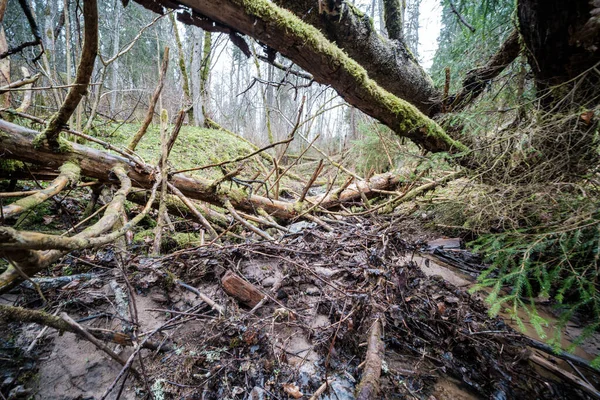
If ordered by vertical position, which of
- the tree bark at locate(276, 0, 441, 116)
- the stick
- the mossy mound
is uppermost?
the tree bark at locate(276, 0, 441, 116)

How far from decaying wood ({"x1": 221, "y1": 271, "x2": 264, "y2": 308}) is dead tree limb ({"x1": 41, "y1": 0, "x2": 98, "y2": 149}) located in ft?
4.94

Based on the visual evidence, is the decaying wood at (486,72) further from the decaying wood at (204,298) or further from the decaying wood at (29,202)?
the decaying wood at (29,202)

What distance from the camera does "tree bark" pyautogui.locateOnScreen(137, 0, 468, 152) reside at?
79.2 inches

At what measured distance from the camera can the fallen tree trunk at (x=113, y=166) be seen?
6.09ft

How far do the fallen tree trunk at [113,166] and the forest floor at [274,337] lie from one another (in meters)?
0.86

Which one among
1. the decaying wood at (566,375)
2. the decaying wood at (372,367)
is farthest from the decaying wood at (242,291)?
the decaying wood at (566,375)

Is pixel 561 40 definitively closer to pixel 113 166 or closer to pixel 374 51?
pixel 374 51

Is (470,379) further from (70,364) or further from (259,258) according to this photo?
(70,364)

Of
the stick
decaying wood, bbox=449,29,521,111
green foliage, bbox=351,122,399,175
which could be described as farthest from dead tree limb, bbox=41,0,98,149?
green foliage, bbox=351,122,399,175

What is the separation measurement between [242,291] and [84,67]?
1.69 meters

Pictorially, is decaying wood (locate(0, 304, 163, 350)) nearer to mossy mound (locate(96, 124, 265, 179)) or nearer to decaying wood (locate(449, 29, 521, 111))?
mossy mound (locate(96, 124, 265, 179))

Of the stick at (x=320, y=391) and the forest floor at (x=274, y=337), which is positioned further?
the forest floor at (x=274, y=337)

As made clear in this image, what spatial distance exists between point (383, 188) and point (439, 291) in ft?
8.13

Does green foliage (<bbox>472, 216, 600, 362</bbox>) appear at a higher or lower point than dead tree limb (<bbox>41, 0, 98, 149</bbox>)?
lower
